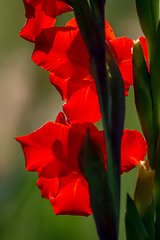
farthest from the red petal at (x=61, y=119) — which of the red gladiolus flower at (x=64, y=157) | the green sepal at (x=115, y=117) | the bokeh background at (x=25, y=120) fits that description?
the bokeh background at (x=25, y=120)

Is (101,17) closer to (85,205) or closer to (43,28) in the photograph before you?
(43,28)

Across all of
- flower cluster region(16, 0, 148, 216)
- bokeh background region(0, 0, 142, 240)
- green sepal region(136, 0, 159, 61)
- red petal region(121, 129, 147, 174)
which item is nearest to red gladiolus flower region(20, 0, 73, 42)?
flower cluster region(16, 0, 148, 216)

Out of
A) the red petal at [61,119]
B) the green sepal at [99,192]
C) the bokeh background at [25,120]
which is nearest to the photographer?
the green sepal at [99,192]

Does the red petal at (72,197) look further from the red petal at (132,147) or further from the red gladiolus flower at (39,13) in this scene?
the red gladiolus flower at (39,13)

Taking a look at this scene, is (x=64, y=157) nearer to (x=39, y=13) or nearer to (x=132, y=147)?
(x=132, y=147)

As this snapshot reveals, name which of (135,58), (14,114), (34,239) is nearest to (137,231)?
(135,58)

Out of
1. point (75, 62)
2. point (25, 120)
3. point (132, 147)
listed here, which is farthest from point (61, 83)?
point (25, 120)
